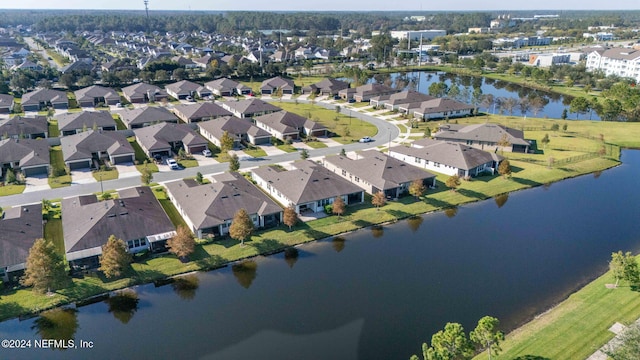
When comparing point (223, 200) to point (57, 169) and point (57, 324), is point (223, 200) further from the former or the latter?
point (57, 169)

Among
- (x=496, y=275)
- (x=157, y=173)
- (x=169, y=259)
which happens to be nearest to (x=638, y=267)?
(x=496, y=275)

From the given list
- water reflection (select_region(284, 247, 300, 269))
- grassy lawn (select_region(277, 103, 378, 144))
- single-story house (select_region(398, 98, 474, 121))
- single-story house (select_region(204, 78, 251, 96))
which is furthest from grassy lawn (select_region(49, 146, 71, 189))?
single-story house (select_region(398, 98, 474, 121))

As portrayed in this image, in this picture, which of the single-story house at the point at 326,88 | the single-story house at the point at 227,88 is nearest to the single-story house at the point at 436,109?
the single-story house at the point at 326,88

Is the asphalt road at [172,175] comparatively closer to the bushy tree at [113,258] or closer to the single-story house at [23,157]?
the single-story house at [23,157]

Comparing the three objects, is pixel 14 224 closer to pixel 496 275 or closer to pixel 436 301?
pixel 436 301

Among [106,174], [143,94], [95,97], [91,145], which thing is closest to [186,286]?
[106,174]

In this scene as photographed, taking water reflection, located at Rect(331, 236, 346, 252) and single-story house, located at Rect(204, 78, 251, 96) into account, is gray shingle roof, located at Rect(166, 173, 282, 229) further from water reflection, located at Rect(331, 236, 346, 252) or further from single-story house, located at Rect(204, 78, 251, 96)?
single-story house, located at Rect(204, 78, 251, 96)
